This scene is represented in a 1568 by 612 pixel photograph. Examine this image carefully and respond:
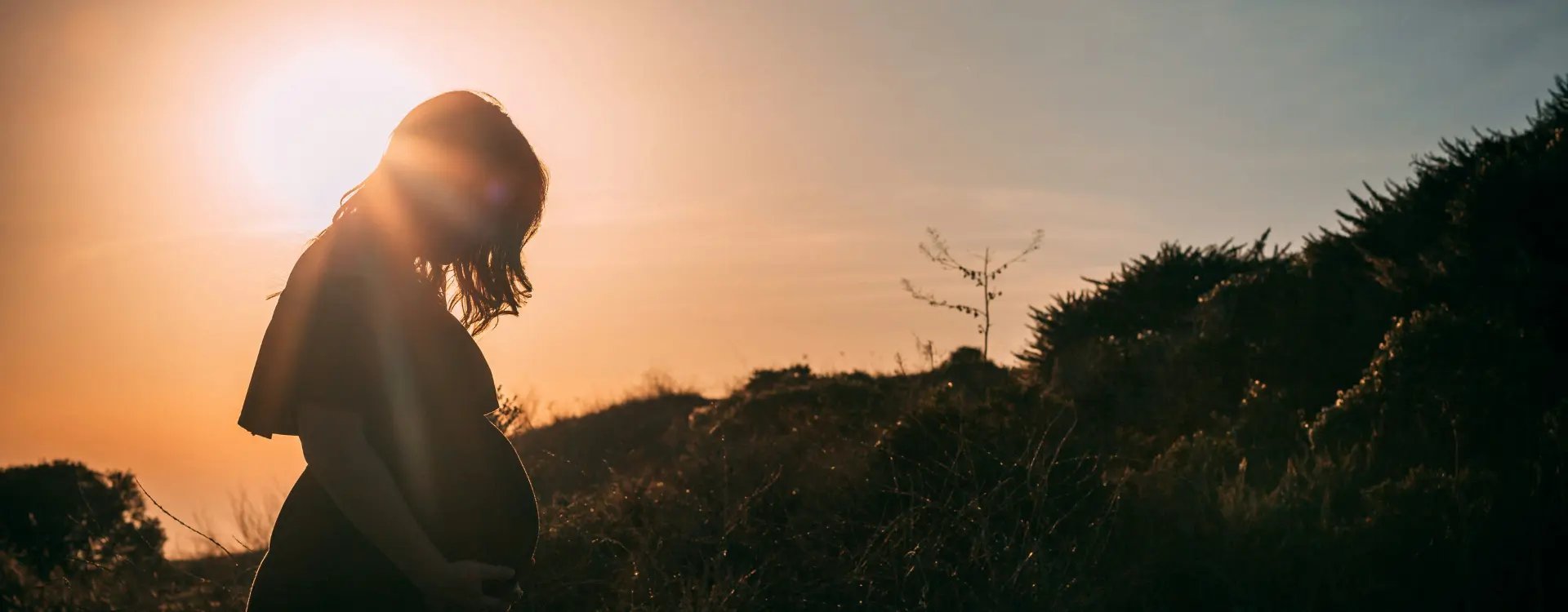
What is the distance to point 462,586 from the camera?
2.27m

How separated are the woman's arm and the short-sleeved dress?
0.15 feet

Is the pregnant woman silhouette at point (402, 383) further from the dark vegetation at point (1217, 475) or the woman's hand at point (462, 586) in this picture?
the dark vegetation at point (1217, 475)

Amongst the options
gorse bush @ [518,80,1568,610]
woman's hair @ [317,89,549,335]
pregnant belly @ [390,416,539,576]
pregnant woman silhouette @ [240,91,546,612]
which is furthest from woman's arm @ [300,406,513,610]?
gorse bush @ [518,80,1568,610]

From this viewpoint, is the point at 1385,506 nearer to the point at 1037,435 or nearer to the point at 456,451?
the point at 1037,435

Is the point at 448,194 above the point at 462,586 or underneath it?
above

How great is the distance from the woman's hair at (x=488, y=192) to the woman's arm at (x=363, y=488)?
497 millimetres

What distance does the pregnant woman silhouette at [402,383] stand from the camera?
2.10 meters

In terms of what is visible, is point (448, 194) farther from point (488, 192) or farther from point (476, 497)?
point (476, 497)

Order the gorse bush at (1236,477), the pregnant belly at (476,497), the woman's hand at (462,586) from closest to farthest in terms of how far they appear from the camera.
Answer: the woman's hand at (462,586) → the pregnant belly at (476,497) → the gorse bush at (1236,477)

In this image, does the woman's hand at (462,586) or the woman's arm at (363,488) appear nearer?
the woman's arm at (363,488)

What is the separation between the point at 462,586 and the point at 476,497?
0.94ft

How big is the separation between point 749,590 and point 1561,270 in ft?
27.9

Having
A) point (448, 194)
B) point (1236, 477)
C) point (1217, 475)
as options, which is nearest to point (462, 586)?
point (448, 194)

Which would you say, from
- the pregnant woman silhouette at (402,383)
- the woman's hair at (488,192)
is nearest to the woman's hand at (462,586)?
the pregnant woman silhouette at (402,383)
